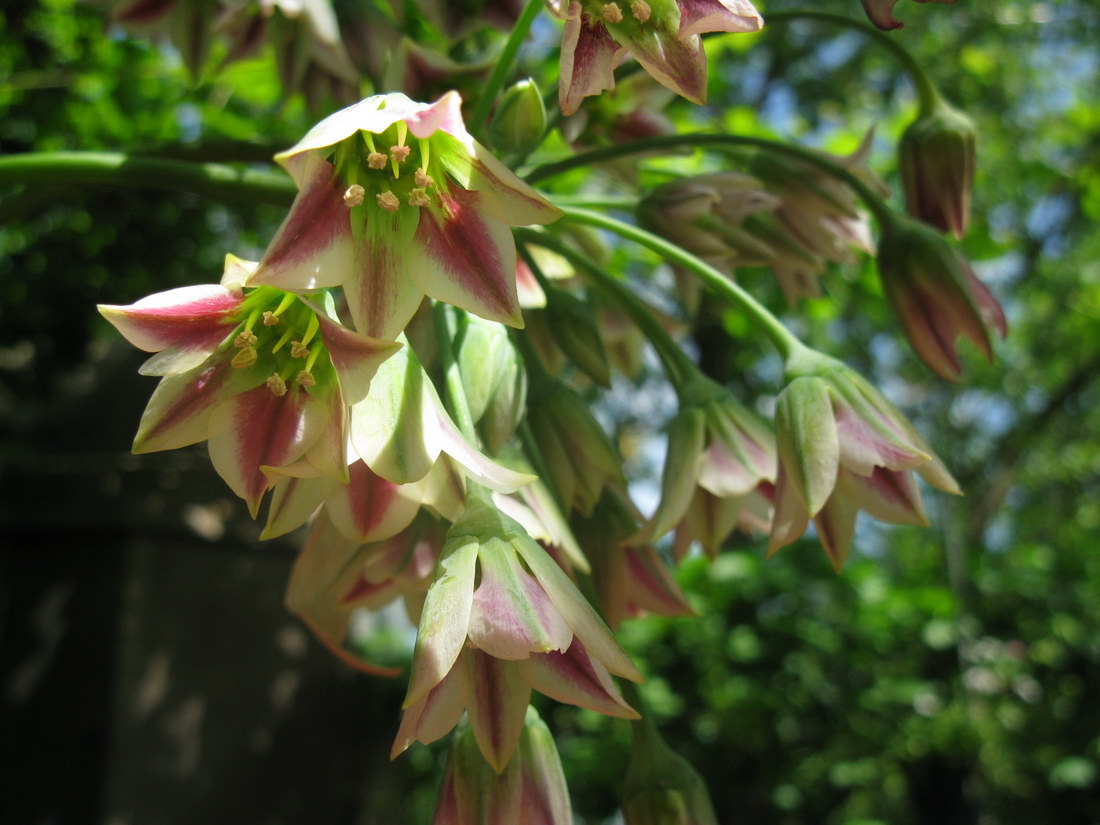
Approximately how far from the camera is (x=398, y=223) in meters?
0.77

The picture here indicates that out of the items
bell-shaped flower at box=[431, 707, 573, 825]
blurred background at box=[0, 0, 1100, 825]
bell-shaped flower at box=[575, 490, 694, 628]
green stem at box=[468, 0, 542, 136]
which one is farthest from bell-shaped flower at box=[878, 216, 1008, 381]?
blurred background at box=[0, 0, 1100, 825]

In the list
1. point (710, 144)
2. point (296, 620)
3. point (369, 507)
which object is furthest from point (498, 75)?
point (296, 620)

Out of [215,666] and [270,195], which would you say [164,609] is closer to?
[215,666]

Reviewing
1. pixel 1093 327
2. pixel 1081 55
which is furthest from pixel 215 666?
pixel 1081 55

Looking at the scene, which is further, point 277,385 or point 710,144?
point 710,144

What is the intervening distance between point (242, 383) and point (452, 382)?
16cm

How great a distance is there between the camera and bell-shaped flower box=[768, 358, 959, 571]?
0.79 metres

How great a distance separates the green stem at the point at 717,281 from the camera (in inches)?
36.6

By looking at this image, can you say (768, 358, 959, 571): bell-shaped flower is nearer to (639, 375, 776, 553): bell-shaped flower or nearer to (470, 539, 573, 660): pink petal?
(639, 375, 776, 553): bell-shaped flower

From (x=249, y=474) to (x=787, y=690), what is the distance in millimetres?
3134

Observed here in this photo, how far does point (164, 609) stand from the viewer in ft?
11.4

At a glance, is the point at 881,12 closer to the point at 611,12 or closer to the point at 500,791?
the point at 611,12

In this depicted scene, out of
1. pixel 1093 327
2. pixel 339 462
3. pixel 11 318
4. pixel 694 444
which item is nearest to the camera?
pixel 339 462

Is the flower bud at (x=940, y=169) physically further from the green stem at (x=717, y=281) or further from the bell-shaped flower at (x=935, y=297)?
the green stem at (x=717, y=281)
